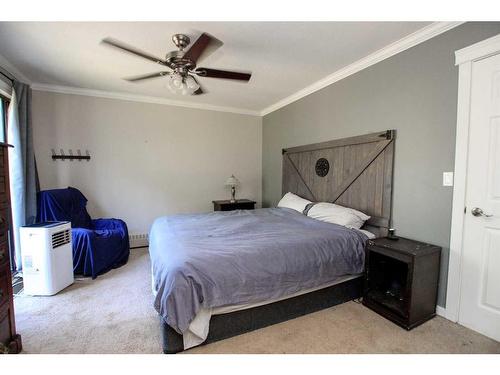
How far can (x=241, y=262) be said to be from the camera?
1734mm

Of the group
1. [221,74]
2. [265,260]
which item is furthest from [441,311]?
[221,74]

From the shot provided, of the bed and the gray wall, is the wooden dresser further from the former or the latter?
the gray wall

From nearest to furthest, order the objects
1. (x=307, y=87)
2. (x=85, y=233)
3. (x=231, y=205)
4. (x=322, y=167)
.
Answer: (x=85, y=233)
(x=322, y=167)
(x=307, y=87)
(x=231, y=205)

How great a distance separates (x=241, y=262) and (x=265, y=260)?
0.20m

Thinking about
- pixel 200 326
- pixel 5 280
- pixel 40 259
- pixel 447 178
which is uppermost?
pixel 447 178

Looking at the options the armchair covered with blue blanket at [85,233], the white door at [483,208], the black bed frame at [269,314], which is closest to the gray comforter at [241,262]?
the black bed frame at [269,314]

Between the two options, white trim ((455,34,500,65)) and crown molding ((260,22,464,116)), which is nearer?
white trim ((455,34,500,65))

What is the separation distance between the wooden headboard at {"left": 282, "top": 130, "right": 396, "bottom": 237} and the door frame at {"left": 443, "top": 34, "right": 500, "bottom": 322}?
22.2 inches

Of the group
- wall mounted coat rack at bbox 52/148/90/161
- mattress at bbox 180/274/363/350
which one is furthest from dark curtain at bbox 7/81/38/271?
mattress at bbox 180/274/363/350

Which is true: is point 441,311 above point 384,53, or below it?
below

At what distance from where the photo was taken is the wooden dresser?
1.48 m

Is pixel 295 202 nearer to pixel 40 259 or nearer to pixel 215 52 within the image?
pixel 215 52

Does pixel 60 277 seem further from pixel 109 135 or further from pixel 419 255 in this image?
pixel 419 255

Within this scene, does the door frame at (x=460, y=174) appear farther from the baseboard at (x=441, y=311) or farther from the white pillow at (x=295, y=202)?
the white pillow at (x=295, y=202)
